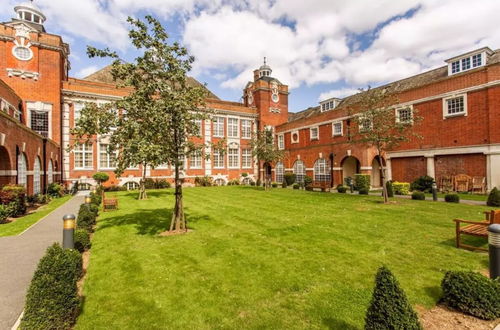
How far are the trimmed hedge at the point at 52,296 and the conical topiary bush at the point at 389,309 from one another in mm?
4198

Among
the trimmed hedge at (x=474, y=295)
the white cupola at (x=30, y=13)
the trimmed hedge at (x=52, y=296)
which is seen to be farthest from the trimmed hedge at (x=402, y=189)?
the white cupola at (x=30, y=13)

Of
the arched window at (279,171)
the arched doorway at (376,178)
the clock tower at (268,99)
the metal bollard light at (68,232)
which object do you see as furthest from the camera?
the clock tower at (268,99)

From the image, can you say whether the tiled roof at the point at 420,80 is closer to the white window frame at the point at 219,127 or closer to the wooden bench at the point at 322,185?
the wooden bench at the point at 322,185

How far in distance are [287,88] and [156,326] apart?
40.1 metres

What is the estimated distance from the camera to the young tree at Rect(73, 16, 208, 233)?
7.71m

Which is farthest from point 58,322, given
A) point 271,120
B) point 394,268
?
point 271,120

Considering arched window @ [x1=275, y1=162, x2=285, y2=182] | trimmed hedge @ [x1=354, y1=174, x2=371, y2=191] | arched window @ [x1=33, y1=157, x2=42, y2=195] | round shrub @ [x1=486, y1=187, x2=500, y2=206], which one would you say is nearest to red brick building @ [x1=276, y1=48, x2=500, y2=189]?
trimmed hedge @ [x1=354, y1=174, x2=371, y2=191]

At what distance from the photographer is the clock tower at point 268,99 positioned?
124 ft

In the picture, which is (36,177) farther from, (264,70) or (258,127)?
(264,70)

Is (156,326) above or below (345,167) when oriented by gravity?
below

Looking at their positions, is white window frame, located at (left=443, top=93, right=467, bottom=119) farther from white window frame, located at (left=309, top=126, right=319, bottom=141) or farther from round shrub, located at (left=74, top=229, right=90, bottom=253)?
round shrub, located at (left=74, top=229, right=90, bottom=253)

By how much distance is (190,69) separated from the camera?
8820mm

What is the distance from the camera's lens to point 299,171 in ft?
106

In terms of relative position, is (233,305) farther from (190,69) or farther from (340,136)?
(340,136)
